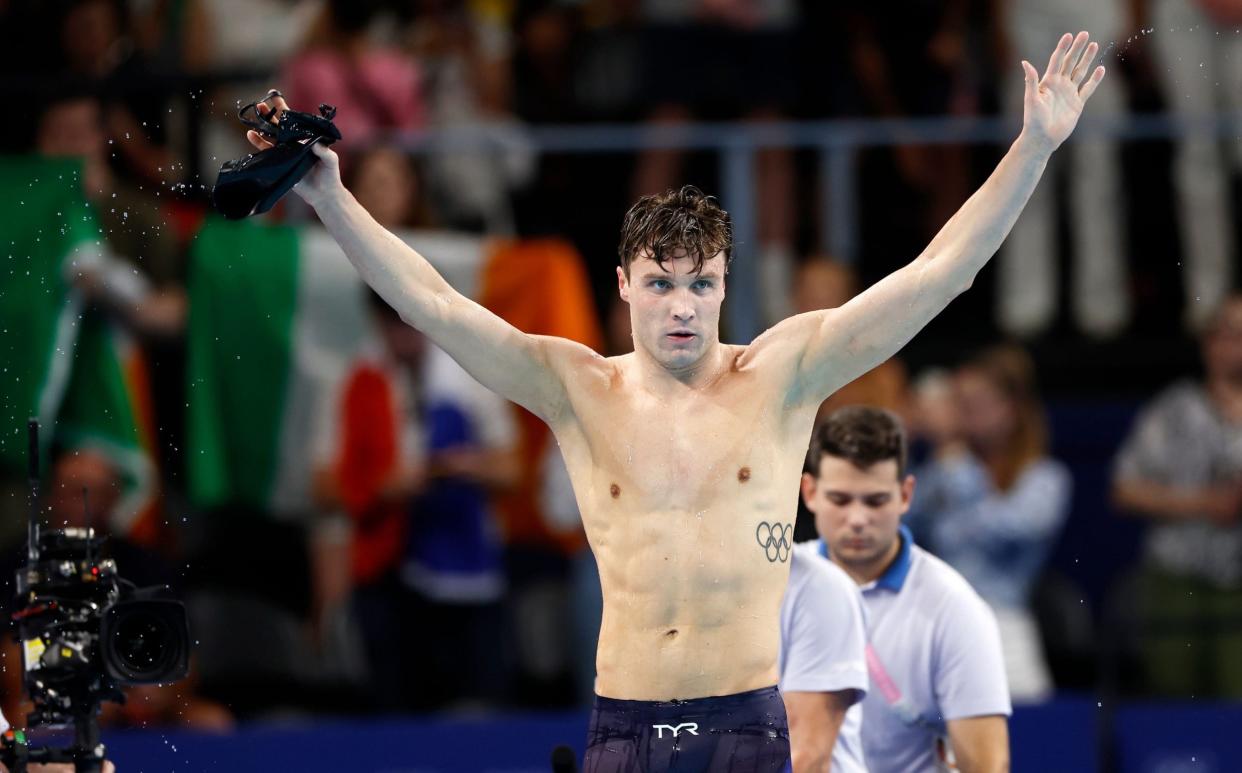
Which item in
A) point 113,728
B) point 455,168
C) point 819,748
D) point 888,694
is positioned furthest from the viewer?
point 455,168

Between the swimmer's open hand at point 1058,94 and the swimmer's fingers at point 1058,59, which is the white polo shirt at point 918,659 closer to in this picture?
the swimmer's open hand at point 1058,94

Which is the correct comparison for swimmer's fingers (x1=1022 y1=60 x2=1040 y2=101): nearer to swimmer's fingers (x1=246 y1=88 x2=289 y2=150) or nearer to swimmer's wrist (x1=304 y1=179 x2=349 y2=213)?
swimmer's wrist (x1=304 y1=179 x2=349 y2=213)

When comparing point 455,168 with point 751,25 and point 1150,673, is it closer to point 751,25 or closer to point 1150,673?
point 751,25

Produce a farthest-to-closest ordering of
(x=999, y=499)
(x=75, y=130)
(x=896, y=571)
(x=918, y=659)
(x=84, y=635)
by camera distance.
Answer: (x=999, y=499) < (x=75, y=130) < (x=896, y=571) < (x=918, y=659) < (x=84, y=635)

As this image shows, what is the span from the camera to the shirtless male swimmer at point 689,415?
5.52m

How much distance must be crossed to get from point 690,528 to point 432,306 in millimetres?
982

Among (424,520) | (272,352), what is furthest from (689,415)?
(272,352)

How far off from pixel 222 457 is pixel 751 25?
3.83 meters

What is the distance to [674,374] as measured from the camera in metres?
5.74

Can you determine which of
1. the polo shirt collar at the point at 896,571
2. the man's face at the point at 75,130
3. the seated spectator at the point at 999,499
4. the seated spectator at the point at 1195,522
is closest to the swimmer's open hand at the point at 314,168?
the polo shirt collar at the point at 896,571

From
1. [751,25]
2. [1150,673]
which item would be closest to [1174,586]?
[1150,673]

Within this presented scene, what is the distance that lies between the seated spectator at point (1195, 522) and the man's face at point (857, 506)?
13.1ft

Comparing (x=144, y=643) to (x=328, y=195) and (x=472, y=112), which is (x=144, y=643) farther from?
(x=472, y=112)

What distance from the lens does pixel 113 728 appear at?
9484 millimetres
